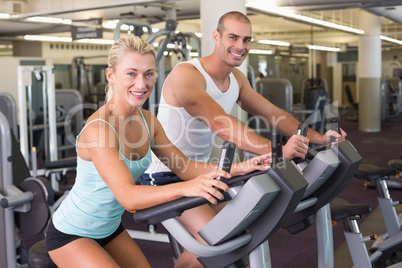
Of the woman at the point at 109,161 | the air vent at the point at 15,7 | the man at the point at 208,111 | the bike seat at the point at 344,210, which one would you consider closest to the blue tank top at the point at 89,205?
the woman at the point at 109,161

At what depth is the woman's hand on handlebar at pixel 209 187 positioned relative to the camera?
1.26m

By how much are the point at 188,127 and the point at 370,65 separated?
9900 mm

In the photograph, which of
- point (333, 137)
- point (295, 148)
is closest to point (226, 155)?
point (295, 148)

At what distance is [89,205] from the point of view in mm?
1610

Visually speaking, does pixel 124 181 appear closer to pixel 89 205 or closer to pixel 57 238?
pixel 89 205

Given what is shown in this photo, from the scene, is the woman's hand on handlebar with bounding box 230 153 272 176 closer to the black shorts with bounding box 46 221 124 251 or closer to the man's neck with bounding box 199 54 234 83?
the black shorts with bounding box 46 221 124 251

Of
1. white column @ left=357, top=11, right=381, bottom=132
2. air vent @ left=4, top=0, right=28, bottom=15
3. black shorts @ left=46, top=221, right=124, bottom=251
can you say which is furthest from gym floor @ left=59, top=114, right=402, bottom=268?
air vent @ left=4, top=0, right=28, bottom=15

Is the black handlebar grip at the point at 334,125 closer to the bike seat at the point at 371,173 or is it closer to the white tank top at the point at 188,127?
the white tank top at the point at 188,127

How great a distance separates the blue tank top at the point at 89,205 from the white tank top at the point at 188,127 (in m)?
0.49

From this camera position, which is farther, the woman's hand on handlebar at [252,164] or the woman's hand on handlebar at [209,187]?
the woman's hand on handlebar at [252,164]

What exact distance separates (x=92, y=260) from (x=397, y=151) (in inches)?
323

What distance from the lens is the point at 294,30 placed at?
14.6 metres

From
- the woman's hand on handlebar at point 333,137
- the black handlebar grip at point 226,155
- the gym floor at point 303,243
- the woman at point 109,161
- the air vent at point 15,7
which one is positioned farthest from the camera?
the air vent at point 15,7

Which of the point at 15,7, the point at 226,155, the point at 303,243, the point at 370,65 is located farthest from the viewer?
the point at 370,65
